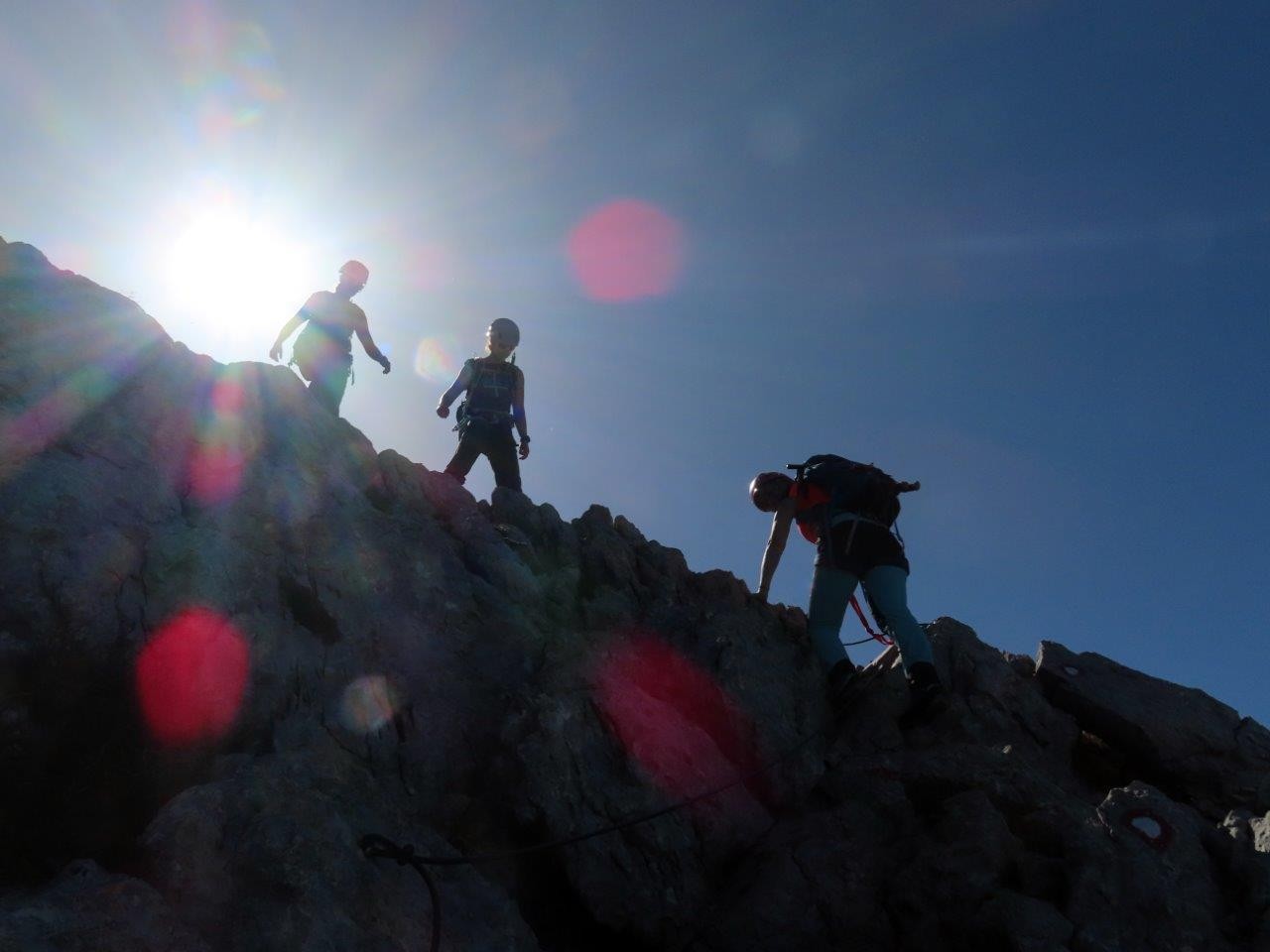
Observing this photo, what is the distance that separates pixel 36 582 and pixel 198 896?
9.99 ft

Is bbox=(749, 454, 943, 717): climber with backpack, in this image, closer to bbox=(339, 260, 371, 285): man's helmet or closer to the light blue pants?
the light blue pants

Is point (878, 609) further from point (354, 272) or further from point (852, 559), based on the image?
point (354, 272)

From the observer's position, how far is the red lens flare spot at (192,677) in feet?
23.9

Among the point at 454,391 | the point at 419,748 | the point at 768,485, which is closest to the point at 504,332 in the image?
the point at 454,391

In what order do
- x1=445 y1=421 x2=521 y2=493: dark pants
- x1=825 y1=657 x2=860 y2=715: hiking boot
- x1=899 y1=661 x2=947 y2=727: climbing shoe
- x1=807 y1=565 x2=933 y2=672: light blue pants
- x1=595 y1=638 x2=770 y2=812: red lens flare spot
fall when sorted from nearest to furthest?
x1=595 y1=638 x2=770 y2=812: red lens flare spot, x1=899 y1=661 x2=947 y2=727: climbing shoe, x1=807 y1=565 x2=933 y2=672: light blue pants, x1=825 y1=657 x2=860 y2=715: hiking boot, x1=445 y1=421 x2=521 y2=493: dark pants

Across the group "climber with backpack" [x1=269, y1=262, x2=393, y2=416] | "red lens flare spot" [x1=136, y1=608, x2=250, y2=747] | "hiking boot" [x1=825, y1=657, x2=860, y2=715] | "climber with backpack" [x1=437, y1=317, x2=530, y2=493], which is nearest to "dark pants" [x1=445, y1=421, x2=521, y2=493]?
"climber with backpack" [x1=437, y1=317, x2=530, y2=493]

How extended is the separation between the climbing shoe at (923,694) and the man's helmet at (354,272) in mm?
10730

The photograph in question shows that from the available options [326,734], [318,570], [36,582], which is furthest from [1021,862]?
[36,582]

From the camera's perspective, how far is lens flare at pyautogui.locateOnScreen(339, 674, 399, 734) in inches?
331

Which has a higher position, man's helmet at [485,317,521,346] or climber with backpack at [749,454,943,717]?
man's helmet at [485,317,521,346]

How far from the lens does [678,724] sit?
9953 millimetres

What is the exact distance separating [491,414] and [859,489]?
6001 mm

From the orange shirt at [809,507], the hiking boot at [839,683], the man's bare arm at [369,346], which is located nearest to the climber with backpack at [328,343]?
the man's bare arm at [369,346]

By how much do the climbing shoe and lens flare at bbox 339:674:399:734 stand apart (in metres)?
6.31
